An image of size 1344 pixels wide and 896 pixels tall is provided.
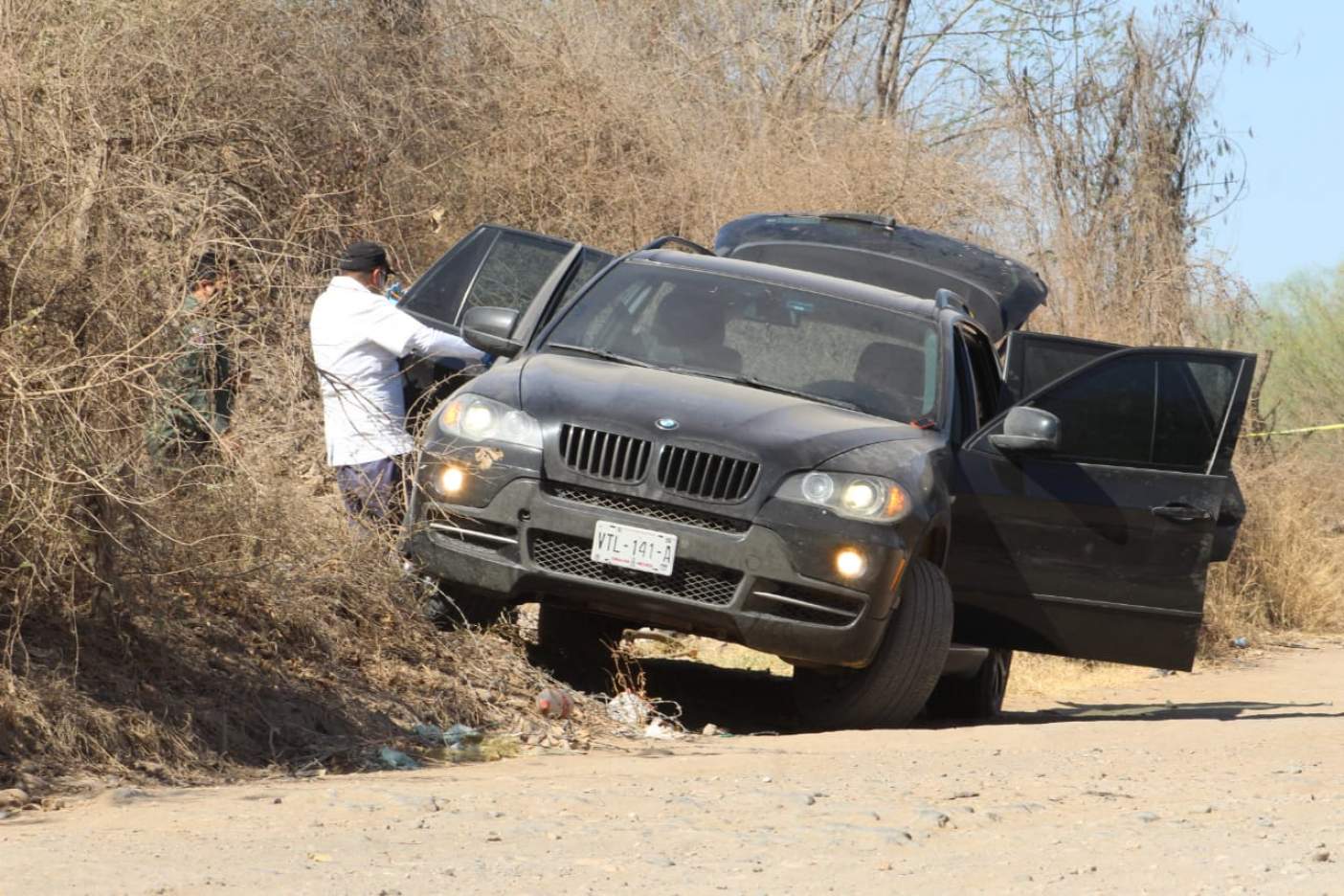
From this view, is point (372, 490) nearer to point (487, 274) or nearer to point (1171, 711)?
point (487, 274)

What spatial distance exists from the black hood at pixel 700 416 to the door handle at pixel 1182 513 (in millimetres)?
1188

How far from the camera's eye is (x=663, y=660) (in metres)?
10.3

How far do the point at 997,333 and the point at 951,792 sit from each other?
493cm

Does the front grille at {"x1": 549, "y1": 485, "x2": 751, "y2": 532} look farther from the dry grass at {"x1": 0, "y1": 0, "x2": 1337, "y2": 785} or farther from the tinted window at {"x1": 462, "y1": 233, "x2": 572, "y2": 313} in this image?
the tinted window at {"x1": 462, "y1": 233, "x2": 572, "y2": 313}

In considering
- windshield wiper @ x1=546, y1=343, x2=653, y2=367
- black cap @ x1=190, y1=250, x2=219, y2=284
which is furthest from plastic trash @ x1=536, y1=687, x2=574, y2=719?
black cap @ x1=190, y1=250, x2=219, y2=284

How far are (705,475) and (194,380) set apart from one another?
1.86 metres

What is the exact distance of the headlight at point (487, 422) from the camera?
24.3 ft

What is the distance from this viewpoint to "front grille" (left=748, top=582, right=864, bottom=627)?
7234 millimetres

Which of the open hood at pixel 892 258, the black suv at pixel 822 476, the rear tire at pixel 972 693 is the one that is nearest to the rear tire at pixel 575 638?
the black suv at pixel 822 476

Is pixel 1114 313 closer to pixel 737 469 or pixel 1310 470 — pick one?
pixel 1310 470

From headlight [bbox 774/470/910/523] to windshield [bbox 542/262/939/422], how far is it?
845 millimetres

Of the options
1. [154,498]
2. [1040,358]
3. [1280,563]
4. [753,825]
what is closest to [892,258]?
[1040,358]

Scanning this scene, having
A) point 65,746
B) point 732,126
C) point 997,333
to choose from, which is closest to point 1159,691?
point 997,333

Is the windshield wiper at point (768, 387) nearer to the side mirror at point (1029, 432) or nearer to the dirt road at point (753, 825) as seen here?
the side mirror at point (1029, 432)
